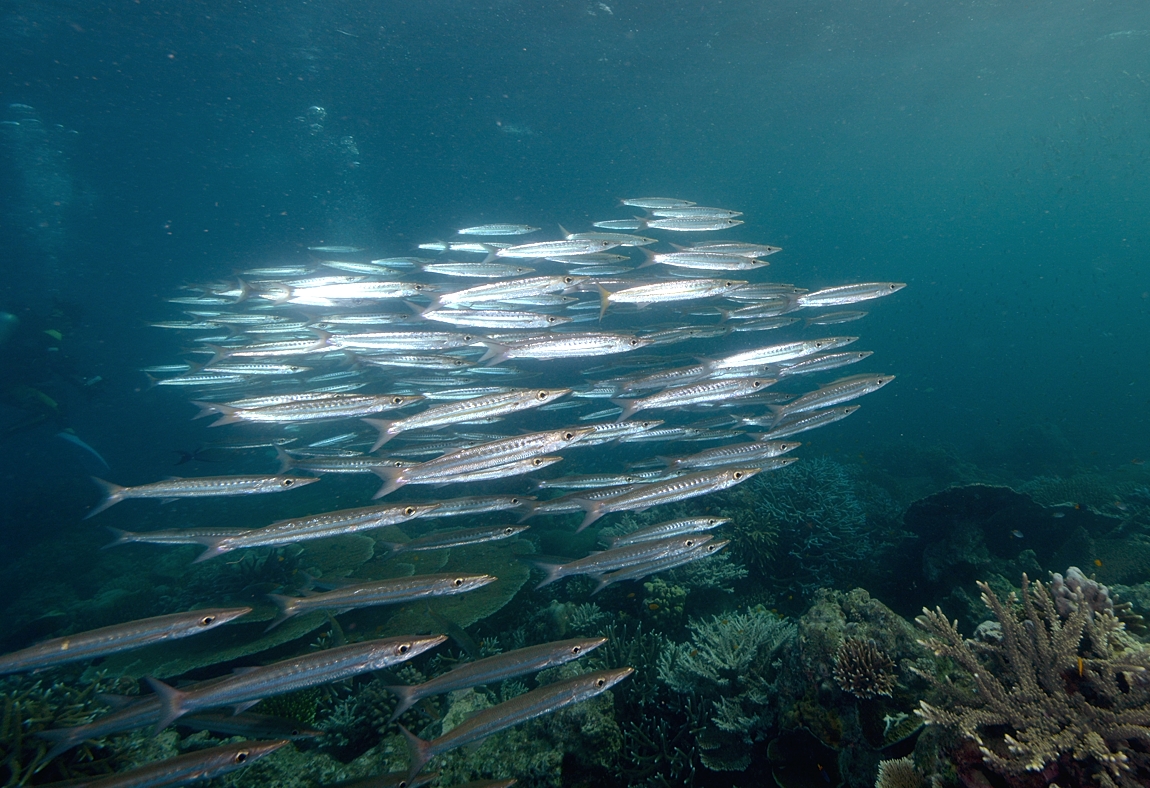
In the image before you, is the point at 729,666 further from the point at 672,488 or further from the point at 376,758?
the point at 376,758

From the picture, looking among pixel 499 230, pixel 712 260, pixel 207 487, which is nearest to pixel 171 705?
pixel 207 487

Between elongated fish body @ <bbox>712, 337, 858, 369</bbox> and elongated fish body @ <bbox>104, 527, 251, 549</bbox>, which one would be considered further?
elongated fish body @ <bbox>712, 337, 858, 369</bbox>

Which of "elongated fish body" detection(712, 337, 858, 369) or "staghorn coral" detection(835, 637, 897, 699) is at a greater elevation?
"elongated fish body" detection(712, 337, 858, 369)

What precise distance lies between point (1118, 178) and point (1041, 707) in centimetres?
19054

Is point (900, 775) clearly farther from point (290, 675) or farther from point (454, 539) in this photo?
point (454, 539)

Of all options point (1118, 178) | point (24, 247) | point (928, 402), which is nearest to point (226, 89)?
point (24, 247)

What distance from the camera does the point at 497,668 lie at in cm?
365

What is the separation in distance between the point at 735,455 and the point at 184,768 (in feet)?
18.5

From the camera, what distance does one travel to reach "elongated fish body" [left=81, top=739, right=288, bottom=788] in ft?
9.89

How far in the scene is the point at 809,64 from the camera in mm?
28047

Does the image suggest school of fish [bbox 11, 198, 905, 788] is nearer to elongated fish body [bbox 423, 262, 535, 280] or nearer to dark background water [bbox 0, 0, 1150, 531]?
elongated fish body [bbox 423, 262, 535, 280]

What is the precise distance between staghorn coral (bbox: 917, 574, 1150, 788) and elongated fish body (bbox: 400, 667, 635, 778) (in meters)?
2.16

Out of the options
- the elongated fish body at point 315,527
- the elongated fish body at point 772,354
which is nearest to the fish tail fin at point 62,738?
the elongated fish body at point 315,527

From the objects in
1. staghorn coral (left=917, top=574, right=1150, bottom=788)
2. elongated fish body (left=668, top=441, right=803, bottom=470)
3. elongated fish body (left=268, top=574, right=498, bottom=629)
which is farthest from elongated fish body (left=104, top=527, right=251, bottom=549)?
staghorn coral (left=917, top=574, right=1150, bottom=788)
